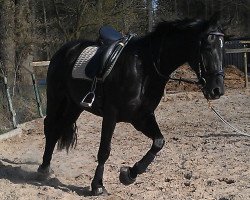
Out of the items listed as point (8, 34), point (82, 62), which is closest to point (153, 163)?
Result: point (82, 62)

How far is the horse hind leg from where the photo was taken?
6.26 metres

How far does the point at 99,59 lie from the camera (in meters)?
5.40

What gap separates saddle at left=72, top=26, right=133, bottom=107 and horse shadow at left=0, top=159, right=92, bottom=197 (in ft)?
3.28

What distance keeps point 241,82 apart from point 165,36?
47.0ft

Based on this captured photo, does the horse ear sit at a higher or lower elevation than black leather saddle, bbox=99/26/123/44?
higher

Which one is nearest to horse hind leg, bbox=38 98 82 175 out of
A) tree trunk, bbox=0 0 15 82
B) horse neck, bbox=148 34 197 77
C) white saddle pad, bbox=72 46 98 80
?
white saddle pad, bbox=72 46 98 80

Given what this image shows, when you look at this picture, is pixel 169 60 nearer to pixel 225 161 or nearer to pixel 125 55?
pixel 125 55

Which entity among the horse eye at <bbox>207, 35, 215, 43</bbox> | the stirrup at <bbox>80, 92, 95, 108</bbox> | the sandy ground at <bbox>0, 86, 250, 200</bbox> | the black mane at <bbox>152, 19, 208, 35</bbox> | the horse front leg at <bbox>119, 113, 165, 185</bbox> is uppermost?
the black mane at <bbox>152, 19, 208, 35</bbox>

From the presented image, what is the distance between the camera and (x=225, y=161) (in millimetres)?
6301

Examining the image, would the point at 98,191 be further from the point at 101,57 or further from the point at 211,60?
the point at 211,60

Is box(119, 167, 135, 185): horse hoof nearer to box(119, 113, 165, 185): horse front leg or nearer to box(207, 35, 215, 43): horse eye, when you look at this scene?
box(119, 113, 165, 185): horse front leg

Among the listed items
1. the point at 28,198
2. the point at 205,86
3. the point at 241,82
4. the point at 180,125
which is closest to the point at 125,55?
the point at 205,86

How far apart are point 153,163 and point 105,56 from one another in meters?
1.95

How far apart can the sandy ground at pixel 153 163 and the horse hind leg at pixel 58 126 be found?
24 cm
